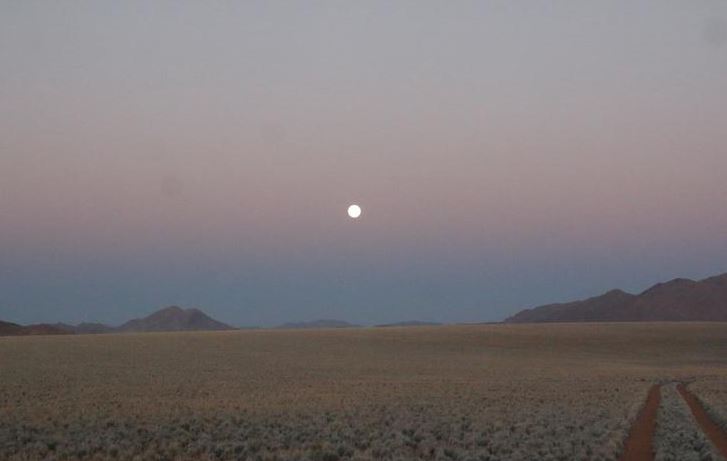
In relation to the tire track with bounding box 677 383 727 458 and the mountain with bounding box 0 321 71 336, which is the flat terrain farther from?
Result: the mountain with bounding box 0 321 71 336

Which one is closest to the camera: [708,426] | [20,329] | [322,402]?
[708,426]

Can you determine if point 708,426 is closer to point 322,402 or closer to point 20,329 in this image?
point 322,402

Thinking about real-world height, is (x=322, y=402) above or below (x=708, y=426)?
above

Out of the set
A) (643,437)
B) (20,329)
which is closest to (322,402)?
(643,437)

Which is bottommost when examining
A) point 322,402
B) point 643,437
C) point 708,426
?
point 643,437

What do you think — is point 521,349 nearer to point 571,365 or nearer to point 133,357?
point 571,365

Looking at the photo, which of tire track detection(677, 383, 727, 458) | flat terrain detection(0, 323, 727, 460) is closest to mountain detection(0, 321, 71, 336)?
flat terrain detection(0, 323, 727, 460)

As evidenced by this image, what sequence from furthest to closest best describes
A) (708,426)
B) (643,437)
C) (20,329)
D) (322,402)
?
(20,329) → (322,402) → (708,426) → (643,437)

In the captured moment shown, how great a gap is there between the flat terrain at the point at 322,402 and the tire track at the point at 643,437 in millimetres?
284

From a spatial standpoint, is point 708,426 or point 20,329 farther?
point 20,329

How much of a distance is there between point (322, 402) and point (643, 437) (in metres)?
12.0

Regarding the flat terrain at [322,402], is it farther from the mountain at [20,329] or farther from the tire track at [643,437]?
the mountain at [20,329]

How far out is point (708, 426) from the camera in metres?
22.1

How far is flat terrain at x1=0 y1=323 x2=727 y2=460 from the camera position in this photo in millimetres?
18000
